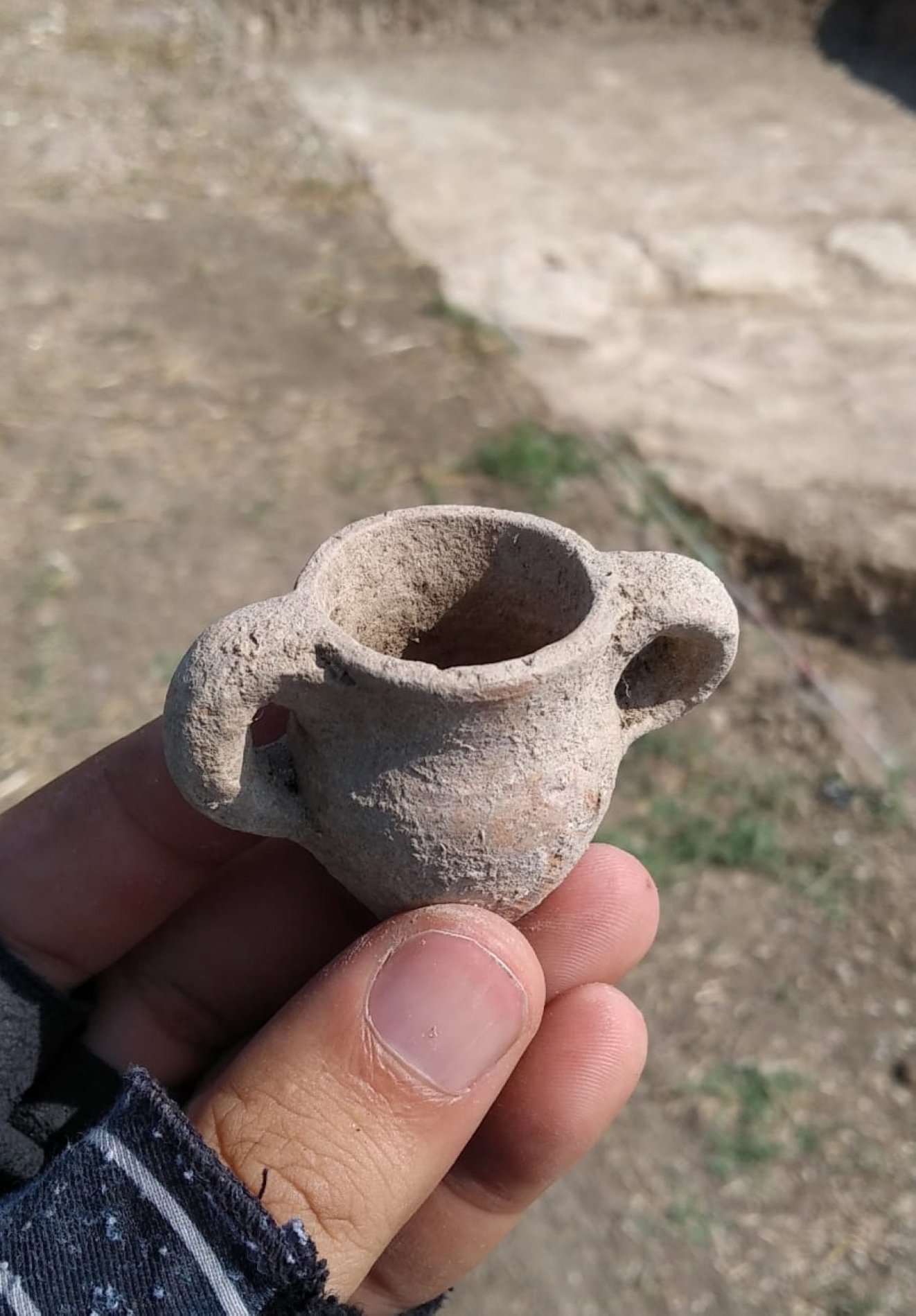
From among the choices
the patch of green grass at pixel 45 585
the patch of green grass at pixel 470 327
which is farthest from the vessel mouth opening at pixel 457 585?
the patch of green grass at pixel 470 327

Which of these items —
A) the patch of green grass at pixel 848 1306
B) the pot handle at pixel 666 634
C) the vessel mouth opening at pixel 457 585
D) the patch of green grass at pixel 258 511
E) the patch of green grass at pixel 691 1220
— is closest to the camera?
the pot handle at pixel 666 634

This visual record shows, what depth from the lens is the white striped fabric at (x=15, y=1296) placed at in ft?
5.15

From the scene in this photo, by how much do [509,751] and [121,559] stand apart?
324 cm

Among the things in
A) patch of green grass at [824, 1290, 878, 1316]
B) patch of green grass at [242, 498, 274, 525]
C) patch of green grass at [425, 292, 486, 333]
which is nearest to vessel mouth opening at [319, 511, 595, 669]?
patch of green grass at [824, 1290, 878, 1316]

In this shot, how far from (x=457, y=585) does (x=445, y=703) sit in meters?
0.50

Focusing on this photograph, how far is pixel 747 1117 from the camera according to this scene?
10.3 ft

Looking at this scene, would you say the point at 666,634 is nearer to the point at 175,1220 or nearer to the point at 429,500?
the point at 175,1220

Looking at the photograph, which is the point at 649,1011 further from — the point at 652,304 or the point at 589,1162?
the point at 652,304

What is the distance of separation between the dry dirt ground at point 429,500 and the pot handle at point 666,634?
159 centimetres

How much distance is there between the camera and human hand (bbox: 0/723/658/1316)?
67.6 inches

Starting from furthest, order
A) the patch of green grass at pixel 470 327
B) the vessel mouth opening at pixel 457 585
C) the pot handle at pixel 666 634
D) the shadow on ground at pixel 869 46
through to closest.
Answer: the shadow on ground at pixel 869 46
the patch of green grass at pixel 470 327
the vessel mouth opening at pixel 457 585
the pot handle at pixel 666 634

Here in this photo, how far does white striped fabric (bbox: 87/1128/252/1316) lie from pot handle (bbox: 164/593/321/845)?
1.60 feet

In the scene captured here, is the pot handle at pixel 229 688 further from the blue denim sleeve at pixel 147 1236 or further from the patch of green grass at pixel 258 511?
the patch of green grass at pixel 258 511

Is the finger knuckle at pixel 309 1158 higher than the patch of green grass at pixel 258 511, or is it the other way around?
the finger knuckle at pixel 309 1158
